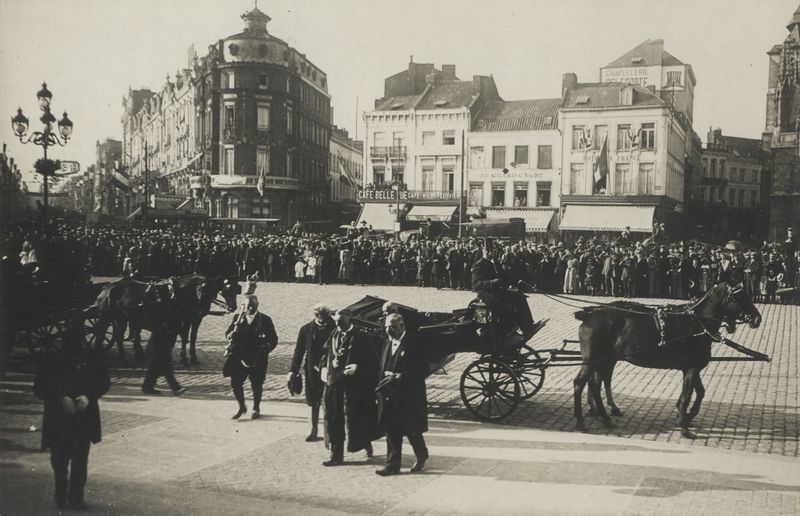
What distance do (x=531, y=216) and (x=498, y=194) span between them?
3322 mm

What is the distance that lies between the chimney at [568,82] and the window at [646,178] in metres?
8.03

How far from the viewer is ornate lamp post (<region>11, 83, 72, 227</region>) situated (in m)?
10.5

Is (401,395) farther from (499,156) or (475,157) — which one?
(475,157)

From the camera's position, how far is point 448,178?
51.3 meters

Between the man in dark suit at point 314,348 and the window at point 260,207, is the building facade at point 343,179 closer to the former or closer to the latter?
the window at point 260,207

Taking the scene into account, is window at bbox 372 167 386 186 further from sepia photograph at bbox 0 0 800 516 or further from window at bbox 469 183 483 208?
sepia photograph at bbox 0 0 800 516

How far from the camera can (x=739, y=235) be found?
146 ft

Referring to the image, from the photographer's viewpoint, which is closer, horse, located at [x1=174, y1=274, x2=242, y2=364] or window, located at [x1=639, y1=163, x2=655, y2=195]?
horse, located at [x1=174, y1=274, x2=242, y2=364]

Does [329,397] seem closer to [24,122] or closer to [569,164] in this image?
[24,122]

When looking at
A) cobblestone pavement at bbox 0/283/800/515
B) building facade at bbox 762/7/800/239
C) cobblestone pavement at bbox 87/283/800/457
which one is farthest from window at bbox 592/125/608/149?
cobblestone pavement at bbox 0/283/800/515

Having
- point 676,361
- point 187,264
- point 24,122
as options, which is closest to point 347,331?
point 676,361

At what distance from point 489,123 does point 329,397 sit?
4540cm

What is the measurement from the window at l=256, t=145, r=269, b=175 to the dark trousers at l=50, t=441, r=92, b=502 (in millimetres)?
47119

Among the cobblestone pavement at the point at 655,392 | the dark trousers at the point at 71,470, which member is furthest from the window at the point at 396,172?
the dark trousers at the point at 71,470
